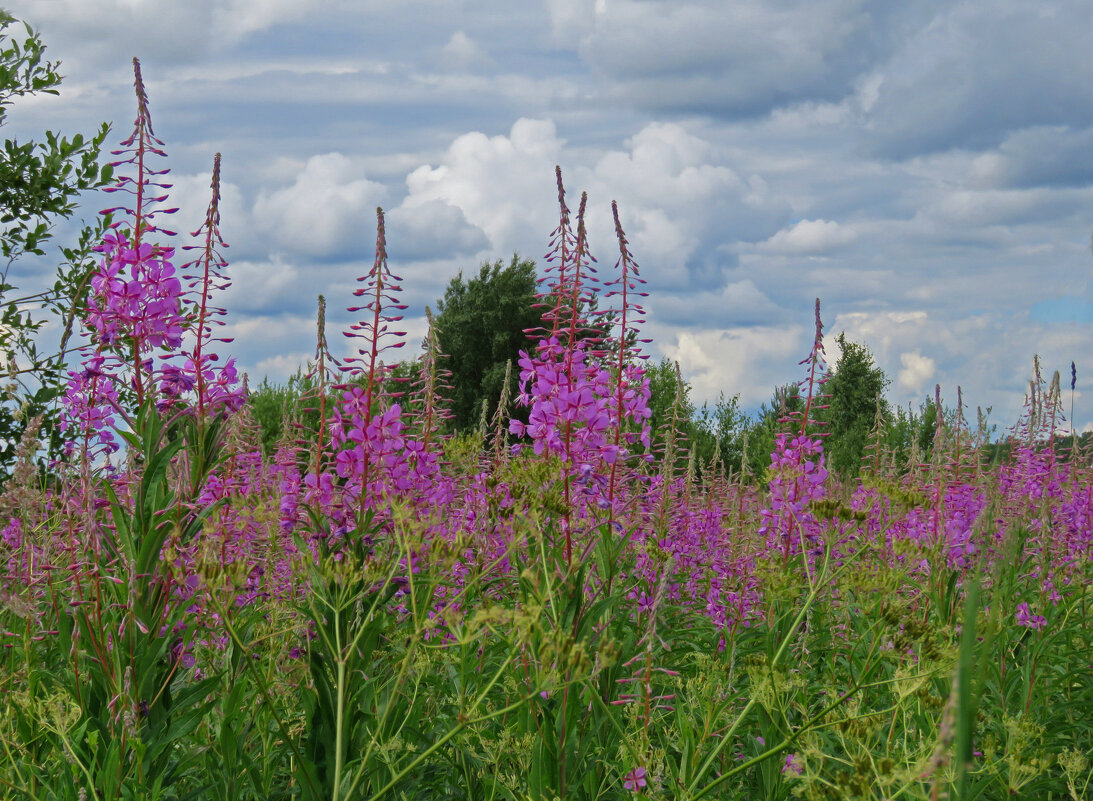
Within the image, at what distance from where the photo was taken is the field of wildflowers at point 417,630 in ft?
10.3

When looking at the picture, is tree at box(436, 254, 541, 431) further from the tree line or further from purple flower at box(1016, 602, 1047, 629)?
purple flower at box(1016, 602, 1047, 629)

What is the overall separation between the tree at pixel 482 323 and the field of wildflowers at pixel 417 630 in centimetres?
3364

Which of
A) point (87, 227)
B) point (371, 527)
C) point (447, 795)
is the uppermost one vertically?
point (87, 227)

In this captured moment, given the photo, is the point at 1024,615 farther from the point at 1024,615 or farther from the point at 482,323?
the point at 482,323

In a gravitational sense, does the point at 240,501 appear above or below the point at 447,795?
above

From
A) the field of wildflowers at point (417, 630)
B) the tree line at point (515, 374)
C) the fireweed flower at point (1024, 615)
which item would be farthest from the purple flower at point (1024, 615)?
the tree line at point (515, 374)

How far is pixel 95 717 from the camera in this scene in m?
3.69

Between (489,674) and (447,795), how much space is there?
687mm

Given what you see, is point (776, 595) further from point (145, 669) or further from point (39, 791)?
point (39, 791)

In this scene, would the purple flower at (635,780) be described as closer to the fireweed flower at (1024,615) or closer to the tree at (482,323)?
the fireweed flower at (1024,615)

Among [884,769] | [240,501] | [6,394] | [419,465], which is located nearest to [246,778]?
[240,501]

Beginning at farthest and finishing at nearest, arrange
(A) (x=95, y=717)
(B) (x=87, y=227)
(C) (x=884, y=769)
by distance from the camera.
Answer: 1. (B) (x=87, y=227)
2. (A) (x=95, y=717)
3. (C) (x=884, y=769)

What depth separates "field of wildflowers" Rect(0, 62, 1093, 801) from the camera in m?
3.15

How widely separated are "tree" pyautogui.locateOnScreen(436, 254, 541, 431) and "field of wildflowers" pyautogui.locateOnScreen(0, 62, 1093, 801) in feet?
110
